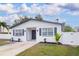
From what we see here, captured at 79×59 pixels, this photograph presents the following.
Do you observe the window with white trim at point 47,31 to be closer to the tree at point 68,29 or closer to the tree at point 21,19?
the tree at point 68,29

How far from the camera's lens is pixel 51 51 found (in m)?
5.09

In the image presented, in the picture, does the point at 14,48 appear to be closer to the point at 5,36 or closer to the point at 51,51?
A: the point at 5,36

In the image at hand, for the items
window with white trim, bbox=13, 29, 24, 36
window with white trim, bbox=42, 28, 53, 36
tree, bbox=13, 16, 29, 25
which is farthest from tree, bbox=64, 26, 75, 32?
window with white trim, bbox=13, 29, 24, 36

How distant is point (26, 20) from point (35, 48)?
603mm

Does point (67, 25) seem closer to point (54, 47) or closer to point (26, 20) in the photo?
point (54, 47)

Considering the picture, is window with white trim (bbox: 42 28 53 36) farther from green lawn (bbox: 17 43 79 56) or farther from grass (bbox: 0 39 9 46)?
grass (bbox: 0 39 9 46)

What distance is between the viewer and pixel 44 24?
17.3ft

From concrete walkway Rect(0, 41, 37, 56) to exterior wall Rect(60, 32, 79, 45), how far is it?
0.61 meters

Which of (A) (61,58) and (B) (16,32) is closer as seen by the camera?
(A) (61,58)

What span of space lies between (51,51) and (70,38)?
47 centimetres

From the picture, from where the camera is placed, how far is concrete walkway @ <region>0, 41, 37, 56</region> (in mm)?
5109

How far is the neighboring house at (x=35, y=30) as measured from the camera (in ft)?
17.2

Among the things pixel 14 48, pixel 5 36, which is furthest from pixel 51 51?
pixel 5 36

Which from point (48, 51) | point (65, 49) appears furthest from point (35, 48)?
point (65, 49)
